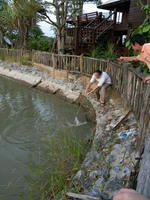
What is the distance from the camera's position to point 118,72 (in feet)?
16.1

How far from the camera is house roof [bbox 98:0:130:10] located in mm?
10234

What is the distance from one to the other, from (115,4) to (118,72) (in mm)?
7915

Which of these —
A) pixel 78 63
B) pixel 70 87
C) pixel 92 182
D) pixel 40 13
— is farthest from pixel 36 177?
pixel 40 13


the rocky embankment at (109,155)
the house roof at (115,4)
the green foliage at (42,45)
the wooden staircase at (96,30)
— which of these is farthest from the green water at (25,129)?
the green foliage at (42,45)

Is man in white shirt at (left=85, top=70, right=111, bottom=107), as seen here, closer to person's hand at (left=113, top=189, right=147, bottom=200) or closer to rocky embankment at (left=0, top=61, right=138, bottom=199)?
rocky embankment at (left=0, top=61, right=138, bottom=199)

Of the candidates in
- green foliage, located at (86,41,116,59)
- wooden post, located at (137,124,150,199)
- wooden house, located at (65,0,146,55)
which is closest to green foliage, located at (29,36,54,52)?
wooden house, located at (65,0,146,55)

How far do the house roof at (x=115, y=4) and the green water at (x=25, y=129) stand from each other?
23.8ft

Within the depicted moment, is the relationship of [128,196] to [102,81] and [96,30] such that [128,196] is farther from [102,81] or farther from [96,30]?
[96,30]

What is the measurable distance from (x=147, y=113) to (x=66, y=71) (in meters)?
6.77

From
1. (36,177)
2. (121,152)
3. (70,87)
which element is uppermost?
(70,87)

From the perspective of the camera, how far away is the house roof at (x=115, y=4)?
33.6 feet

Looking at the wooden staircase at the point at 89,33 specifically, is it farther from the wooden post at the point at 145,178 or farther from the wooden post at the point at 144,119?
the wooden post at the point at 145,178

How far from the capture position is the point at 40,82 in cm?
926

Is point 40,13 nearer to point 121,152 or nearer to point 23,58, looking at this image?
point 23,58
